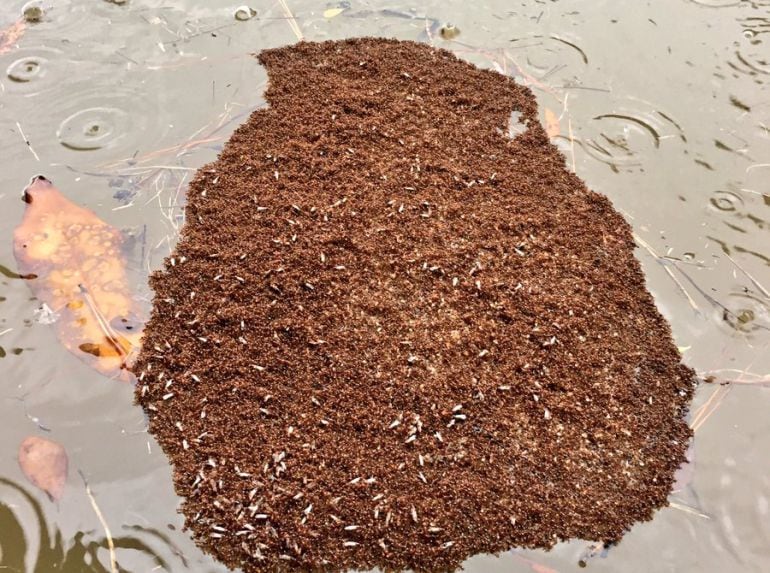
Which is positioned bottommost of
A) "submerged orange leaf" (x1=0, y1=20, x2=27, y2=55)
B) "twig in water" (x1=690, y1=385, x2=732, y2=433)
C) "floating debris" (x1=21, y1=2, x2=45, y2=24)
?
"twig in water" (x1=690, y1=385, x2=732, y2=433)

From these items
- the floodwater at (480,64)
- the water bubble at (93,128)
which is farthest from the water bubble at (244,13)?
the water bubble at (93,128)

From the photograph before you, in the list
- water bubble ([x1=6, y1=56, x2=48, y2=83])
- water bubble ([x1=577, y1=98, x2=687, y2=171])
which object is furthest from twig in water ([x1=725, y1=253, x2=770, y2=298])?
water bubble ([x1=6, y1=56, x2=48, y2=83])

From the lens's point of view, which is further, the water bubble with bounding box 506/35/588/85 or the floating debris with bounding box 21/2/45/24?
the floating debris with bounding box 21/2/45/24

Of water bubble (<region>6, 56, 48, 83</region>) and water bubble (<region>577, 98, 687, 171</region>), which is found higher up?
water bubble (<region>6, 56, 48, 83</region>)

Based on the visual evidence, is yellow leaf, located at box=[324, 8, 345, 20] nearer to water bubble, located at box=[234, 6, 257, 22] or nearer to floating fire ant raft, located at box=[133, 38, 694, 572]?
water bubble, located at box=[234, 6, 257, 22]

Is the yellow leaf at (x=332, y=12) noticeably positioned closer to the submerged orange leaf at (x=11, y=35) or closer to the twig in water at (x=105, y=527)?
the submerged orange leaf at (x=11, y=35)

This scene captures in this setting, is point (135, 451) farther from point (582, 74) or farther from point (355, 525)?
point (582, 74)

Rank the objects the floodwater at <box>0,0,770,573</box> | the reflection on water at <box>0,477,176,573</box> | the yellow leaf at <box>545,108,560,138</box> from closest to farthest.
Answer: the reflection on water at <box>0,477,176,573</box> → the floodwater at <box>0,0,770,573</box> → the yellow leaf at <box>545,108,560,138</box>
